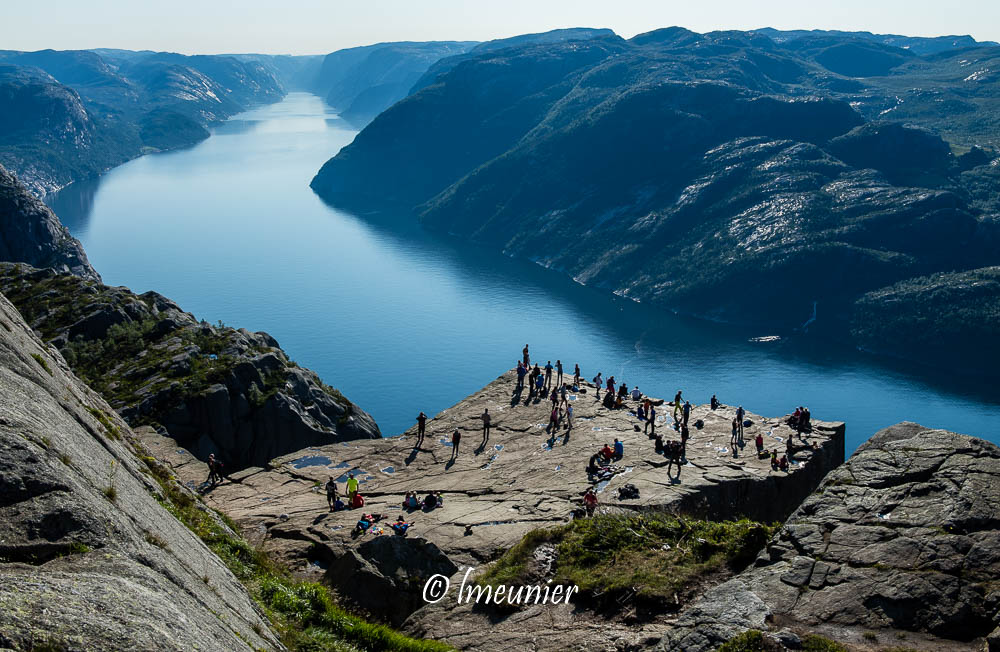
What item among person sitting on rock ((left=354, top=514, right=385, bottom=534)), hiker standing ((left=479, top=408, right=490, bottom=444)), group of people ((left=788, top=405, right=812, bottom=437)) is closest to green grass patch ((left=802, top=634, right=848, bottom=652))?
person sitting on rock ((left=354, top=514, right=385, bottom=534))

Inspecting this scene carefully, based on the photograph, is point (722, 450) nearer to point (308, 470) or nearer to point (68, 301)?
point (308, 470)

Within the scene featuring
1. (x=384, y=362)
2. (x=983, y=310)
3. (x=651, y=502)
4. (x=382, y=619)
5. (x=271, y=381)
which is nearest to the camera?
(x=382, y=619)

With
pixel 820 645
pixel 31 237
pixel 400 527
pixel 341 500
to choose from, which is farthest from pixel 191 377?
pixel 31 237

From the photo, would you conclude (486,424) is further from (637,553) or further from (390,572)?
(637,553)

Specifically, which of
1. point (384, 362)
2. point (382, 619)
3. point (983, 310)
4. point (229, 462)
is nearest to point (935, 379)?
point (983, 310)

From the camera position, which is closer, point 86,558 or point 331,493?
point 86,558

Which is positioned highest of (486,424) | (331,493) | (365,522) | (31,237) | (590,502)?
(31,237)
